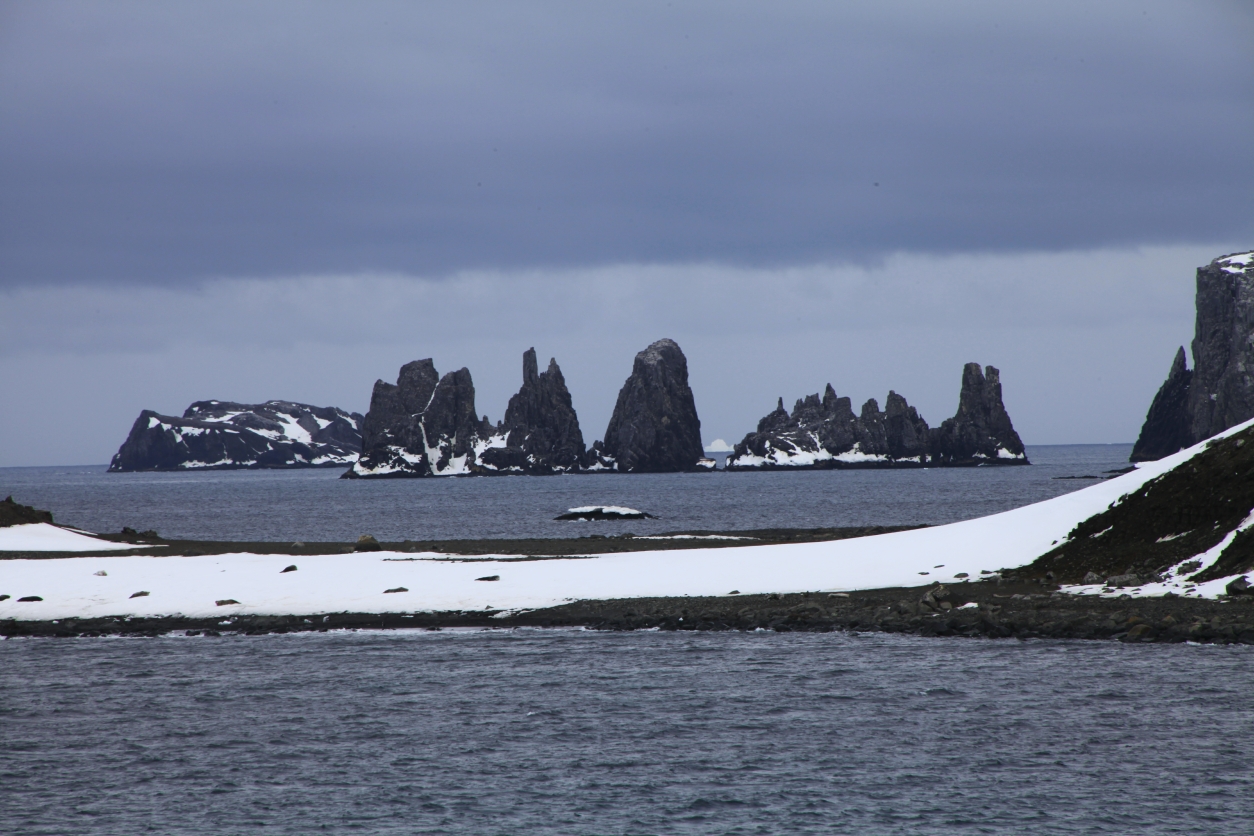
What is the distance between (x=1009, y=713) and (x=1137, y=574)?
59.9ft

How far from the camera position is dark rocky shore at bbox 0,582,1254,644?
33906mm

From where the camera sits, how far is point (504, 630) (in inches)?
1483

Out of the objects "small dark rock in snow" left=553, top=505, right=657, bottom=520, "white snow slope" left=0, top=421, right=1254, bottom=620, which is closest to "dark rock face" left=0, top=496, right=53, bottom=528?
"white snow slope" left=0, top=421, right=1254, bottom=620

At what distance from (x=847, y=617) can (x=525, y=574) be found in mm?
15218

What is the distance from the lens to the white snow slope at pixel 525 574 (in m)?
41.7

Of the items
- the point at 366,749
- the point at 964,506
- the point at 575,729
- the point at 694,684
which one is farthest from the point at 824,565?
the point at 964,506

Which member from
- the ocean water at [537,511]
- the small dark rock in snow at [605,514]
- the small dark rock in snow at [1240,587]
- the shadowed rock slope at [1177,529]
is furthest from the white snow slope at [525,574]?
the small dark rock in snow at [605,514]

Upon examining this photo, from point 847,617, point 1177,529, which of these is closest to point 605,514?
point 1177,529

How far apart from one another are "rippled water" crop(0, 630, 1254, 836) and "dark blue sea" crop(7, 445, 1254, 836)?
3.1 inches

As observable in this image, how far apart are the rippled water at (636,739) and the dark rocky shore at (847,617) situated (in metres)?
1.84

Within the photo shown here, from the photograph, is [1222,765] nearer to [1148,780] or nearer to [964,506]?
[1148,780]

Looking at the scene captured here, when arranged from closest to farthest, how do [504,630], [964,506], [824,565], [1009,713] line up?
1. [1009,713]
2. [504,630]
3. [824,565]
4. [964,506]

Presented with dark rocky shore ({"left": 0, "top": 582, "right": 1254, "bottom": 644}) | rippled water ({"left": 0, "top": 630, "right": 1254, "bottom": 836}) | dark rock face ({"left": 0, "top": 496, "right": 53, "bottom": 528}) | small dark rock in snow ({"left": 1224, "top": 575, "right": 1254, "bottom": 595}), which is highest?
dark rock face ({"left": 0, "top": 496, "right": 53, "bottom": 528})

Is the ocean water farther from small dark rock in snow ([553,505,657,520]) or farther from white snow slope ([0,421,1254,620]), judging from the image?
white snow slope ([0,421,1254,620])
